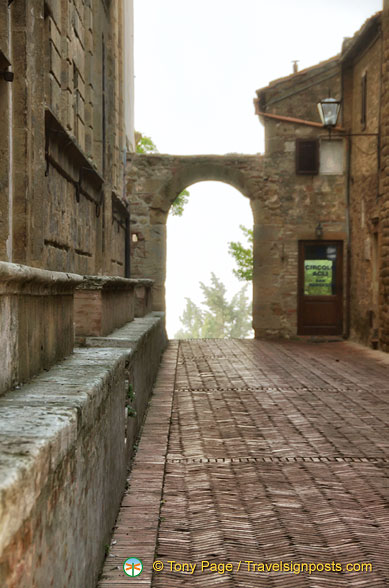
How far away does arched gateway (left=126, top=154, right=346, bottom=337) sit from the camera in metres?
15.6

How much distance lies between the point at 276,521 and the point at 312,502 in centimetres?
40

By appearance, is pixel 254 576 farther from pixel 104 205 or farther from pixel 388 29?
pixel 388 29

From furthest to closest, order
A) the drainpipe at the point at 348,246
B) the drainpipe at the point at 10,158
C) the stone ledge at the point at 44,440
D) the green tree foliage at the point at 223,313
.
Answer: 1. the green tree foliage at the point at 223,313
2. the drainpipe at the point at 348,246
3. the drainpipe at the point at 10,158
4. the stone ledge at the point at 44,440

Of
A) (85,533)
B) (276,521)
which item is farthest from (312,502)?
(85,533)

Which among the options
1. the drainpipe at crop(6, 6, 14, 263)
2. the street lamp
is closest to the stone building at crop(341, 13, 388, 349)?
the street lamp

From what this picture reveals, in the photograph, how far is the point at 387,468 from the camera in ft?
14.8

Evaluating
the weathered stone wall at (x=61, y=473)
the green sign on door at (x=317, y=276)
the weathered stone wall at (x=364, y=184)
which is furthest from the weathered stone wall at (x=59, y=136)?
the green sign on door at (x=317, y=276)

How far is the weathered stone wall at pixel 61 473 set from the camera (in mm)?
1430

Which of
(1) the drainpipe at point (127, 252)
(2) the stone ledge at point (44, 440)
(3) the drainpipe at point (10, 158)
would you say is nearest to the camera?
(2) the stone ledge at point (44, 440)

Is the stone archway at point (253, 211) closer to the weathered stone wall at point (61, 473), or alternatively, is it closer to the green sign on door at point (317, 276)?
the green sign on door at point (317, 276)

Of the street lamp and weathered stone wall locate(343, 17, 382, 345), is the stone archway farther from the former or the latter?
the street lamp

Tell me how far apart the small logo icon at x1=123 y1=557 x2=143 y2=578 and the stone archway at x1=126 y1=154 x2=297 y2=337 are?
12.7 m

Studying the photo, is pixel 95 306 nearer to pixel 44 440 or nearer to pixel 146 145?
pixel 44 440

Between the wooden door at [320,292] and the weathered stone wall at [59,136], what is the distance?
525 centimetres
